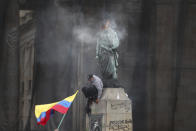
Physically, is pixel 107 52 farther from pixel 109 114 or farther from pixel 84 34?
pixel 84 34

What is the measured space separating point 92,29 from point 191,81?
13.5 feet

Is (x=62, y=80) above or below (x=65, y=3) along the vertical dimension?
below

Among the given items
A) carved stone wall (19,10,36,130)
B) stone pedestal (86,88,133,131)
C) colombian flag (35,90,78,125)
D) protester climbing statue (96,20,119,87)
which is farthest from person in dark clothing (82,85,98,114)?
carved stone wall (19,10,36,130)

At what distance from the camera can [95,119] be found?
12133mm

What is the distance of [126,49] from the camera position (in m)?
16.2

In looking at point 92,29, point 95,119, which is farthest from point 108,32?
point 92,29

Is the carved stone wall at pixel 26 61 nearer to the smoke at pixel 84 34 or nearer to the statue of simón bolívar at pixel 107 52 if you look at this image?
the smoke at pixel 84 34

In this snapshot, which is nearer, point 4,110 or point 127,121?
point 127,121

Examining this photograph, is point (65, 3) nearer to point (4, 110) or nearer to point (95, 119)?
point (4, 110)

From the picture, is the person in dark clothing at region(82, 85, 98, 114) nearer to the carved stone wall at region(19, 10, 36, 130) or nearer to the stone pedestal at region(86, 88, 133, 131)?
the stone pedestal at region(86, 88, 133, 131)

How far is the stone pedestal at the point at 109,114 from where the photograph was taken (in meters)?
12.1

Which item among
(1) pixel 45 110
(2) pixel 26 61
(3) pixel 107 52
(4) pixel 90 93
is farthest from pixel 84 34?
(1) pixel 45 110

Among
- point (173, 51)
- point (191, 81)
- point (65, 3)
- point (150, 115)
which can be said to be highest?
point (65, 3)

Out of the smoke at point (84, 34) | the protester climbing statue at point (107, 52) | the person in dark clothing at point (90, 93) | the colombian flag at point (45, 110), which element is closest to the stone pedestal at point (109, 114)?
the person in dark clothing at point (90, 93)
